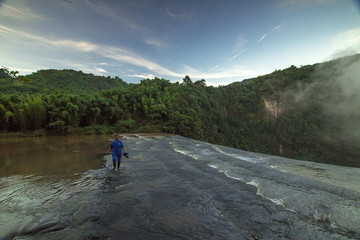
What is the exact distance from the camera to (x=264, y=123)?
64.5m

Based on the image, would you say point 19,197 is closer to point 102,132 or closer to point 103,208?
point 103,208

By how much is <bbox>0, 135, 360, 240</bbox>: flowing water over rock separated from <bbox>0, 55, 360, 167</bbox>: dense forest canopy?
1956 cm

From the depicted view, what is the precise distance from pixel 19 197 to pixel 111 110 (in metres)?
27.9

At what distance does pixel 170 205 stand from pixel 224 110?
218 feet

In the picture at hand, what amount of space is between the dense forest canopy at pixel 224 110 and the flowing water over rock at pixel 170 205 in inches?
770

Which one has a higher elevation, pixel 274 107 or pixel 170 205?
pixel 274 107

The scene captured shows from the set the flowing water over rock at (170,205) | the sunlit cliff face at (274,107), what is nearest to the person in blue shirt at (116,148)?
the flowing water over rock at (170,205)

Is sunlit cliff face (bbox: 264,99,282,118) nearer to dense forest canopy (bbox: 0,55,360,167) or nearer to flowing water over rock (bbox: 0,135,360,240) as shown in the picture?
dense forest canopy (bbox: 0,55,360,167)

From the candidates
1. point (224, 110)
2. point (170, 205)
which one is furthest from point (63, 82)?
point (170, 205)

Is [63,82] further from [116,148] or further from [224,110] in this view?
[116,148]

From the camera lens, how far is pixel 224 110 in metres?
68.9

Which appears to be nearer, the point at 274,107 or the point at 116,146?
the point at 116,146

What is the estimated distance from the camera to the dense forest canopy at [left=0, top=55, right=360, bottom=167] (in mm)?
25823

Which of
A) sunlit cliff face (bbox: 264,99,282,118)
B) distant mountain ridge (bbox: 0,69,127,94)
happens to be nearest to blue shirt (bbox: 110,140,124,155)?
distant mountain ridge (bbox: 0,69,127,94)
